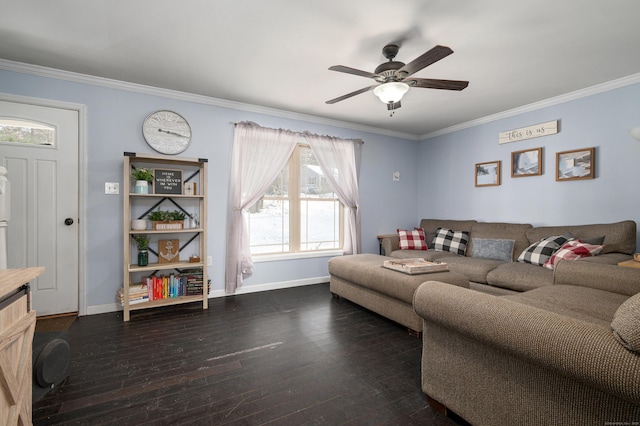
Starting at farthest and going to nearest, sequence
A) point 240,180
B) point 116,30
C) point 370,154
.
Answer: point 370,154 < point 240,180 < point 116,30

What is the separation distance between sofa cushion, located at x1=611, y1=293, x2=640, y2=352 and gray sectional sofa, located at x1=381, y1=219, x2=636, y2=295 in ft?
6.82

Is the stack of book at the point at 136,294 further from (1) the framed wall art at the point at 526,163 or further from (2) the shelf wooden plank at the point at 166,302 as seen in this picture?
(1) the framed wall art at the point at 526,163

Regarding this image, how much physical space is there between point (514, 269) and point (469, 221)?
1380 mm

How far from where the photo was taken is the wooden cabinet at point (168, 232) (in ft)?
10.2

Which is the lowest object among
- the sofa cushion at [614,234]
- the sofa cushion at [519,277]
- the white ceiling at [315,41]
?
the sofa cushion at [519,277]

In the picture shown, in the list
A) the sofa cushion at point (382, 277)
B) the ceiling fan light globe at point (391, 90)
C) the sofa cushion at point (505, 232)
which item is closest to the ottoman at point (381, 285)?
the sofa cushion at point (382, 277)

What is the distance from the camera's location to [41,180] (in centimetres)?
295

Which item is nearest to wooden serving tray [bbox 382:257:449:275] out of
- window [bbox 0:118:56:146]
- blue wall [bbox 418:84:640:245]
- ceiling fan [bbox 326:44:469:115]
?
ceiling fan [bbox 326:44:469:115]

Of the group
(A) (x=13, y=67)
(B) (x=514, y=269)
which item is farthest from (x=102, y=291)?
(B) (x=514, y=269)

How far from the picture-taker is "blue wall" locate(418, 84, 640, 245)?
3.11 metres

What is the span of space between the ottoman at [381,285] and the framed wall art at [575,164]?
204 centimetres

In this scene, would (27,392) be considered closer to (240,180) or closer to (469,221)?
(240,180)

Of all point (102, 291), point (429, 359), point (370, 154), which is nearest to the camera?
point (429, 359)

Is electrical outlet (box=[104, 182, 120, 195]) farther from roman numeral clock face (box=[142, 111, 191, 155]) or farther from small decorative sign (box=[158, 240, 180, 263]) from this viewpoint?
small decorative sign (box=[158, 240, 180, 263])
